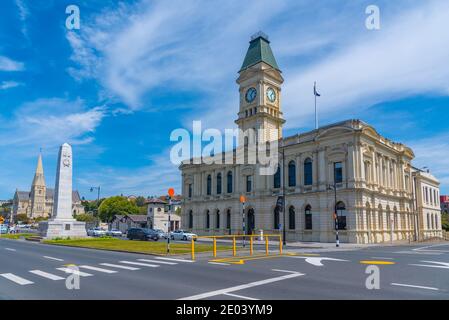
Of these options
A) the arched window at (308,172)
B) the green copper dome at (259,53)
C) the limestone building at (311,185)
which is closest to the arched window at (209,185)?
the limestone building at (311,185)

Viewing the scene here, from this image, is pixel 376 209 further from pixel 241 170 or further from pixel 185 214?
pixel 185 214

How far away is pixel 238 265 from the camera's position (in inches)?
633

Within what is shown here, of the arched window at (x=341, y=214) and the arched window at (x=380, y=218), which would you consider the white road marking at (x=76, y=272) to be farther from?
the arched window at (x=380, y=218)

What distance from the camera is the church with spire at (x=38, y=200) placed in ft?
482

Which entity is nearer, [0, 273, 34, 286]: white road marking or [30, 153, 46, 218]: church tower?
[0, 273, 34, 286]: white road marking

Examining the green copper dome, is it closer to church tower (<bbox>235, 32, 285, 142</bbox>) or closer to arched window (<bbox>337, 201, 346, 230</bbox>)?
church tower (<bbox>235, 32, 285, 142</bbox>)

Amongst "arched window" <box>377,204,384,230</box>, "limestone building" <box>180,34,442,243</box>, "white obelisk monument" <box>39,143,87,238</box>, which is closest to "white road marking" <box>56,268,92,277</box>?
"limestone building" <box>180,34,442,243</box>

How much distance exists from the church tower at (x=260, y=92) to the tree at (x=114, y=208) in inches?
2053

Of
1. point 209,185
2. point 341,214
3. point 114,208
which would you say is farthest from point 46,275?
point 114,208

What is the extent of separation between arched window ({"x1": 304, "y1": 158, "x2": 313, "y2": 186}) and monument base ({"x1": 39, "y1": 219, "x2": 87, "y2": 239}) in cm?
2889

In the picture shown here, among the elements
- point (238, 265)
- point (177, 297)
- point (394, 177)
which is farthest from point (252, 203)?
point (177, 297)

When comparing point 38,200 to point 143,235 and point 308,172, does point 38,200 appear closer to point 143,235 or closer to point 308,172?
point 143,235

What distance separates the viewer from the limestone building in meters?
41.5

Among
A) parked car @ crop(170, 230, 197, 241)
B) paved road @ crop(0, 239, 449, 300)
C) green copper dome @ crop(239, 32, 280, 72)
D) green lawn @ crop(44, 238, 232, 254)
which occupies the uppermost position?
green copper dome @ crop(239, 32, 280, 72)
